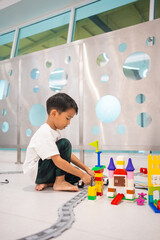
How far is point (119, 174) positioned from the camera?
1178 millimetres

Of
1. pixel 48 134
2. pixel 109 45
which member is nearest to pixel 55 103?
pixel 48 134

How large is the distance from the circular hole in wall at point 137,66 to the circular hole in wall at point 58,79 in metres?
0.83

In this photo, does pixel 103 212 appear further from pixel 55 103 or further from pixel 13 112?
pixel 13 112

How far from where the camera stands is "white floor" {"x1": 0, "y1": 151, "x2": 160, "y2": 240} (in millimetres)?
765

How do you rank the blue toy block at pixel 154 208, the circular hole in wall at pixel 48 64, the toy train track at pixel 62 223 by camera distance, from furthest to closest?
the circular hole in wall at pixel 48 64 < the blue toy block at pixel 154 208 < the toy train track at pixel 62 223

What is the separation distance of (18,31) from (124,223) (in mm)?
3814

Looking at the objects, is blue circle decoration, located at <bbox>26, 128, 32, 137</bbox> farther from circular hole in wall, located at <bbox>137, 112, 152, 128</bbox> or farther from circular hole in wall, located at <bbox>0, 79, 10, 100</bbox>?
circular hole in wall, located at <bbox>137, 112, 152, 128</bbox>

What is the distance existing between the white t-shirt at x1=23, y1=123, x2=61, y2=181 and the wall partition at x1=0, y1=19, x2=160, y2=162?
1138mm

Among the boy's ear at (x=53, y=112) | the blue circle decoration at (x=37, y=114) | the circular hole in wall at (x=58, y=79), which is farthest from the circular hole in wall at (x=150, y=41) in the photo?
the blue circle decoration at (x=37, y=114)

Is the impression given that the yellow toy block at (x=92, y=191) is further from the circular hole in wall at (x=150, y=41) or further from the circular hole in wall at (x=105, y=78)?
the circular hole in wall at (x=150, y=41)

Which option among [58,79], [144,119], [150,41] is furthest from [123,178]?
[58,79]

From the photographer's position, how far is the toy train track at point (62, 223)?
2.43 feet

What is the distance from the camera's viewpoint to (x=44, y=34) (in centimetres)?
363

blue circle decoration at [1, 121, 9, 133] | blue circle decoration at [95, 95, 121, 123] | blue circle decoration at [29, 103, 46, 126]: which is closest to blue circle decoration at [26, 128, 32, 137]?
blue circle decoration at [29, 103, 46, 126]
